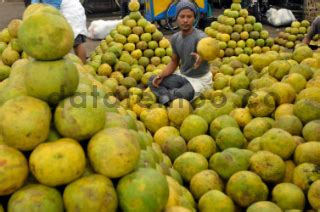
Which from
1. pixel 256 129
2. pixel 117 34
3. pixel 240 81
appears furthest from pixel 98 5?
pixel 256 129

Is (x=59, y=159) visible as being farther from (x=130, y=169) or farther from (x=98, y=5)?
(x=98, y=5)

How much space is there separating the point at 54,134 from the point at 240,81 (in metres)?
2.64

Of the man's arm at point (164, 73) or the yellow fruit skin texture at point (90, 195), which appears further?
the man's arm at point (164, 73)

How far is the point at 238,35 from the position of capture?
653 centimetres

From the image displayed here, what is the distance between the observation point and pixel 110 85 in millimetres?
4746

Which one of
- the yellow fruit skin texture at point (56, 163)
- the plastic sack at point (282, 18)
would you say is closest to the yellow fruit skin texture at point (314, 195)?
the yellow fruit skin texture at point (56, 163)

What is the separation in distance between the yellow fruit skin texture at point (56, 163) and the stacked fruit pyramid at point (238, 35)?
5.12m

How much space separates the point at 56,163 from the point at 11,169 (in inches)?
6.7

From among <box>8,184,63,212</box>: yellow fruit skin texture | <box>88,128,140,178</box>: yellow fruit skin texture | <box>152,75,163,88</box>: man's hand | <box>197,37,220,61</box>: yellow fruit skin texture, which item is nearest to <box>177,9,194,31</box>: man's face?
<box>197,37,220,61</box>: yellow fruit skin texture

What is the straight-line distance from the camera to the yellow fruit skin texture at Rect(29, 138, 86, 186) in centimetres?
148

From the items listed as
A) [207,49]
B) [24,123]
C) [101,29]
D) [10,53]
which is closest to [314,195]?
[24,123]

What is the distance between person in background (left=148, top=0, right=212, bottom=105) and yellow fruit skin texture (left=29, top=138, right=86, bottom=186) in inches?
113

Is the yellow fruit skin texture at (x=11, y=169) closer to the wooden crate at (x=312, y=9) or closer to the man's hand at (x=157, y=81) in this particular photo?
the man's hand at (x=157, y=81)

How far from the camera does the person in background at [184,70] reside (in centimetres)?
440
